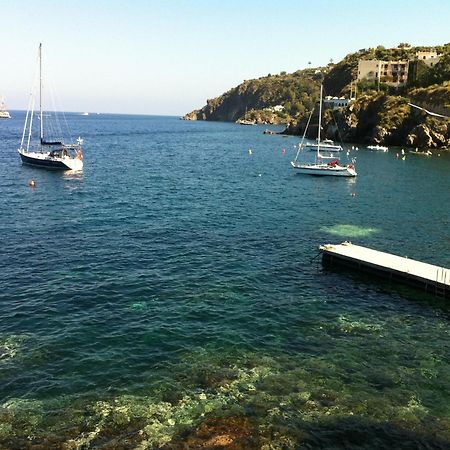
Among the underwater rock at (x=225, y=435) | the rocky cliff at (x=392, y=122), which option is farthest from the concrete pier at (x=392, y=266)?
the rocky cliff at (x=392, y=122)

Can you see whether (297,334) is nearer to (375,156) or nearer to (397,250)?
(397,250)

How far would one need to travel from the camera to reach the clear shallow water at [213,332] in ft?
73.4

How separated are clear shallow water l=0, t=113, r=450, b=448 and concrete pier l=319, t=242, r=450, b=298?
58.8 inches

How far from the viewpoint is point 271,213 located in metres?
65.9

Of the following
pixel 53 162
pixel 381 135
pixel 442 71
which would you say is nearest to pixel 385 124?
pixel 381 135

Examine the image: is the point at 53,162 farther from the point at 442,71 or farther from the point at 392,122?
the point at 442,71

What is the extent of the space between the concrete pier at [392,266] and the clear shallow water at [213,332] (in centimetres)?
149

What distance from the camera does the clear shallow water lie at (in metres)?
22.4

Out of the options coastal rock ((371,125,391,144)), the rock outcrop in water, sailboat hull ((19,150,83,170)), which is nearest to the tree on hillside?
the rock outcrop in water

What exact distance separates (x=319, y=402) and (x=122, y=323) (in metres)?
14.8

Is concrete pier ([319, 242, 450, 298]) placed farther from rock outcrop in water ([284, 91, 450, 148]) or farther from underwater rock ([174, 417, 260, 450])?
rock outcrop in water ([284, 91, 450, 148])

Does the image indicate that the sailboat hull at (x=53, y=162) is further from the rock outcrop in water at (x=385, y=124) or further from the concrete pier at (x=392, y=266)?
the rock outcrop in water at (x=385, y=124)

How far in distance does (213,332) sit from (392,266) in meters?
19.3

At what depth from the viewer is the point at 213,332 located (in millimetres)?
31188
